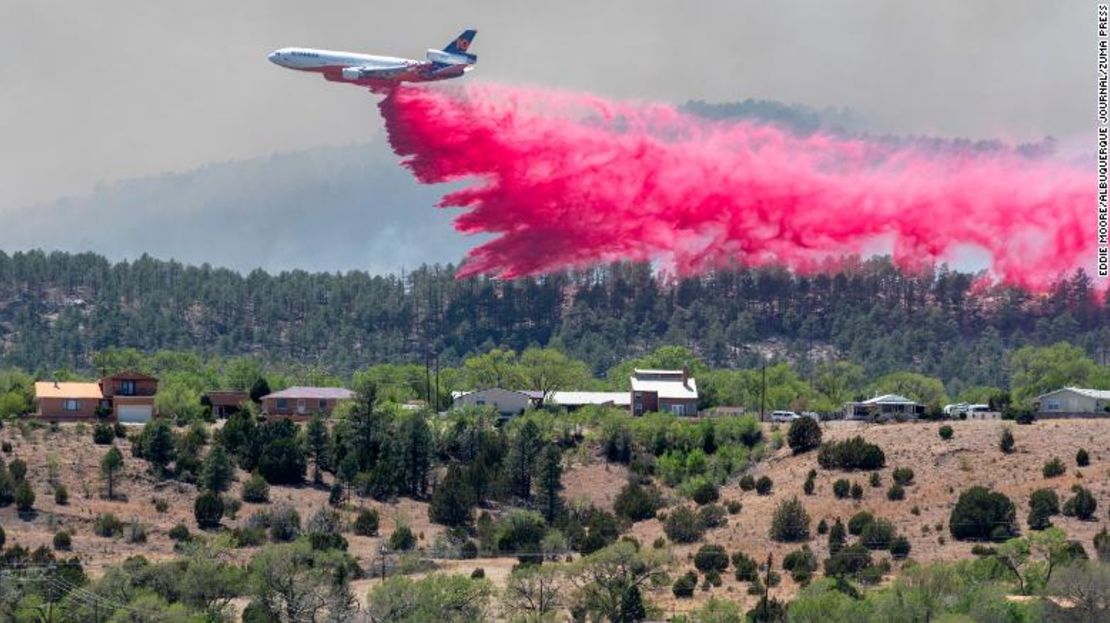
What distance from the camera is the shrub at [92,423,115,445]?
132 meters

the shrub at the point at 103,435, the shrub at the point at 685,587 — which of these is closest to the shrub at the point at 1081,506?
the shrub at the point at 685,587

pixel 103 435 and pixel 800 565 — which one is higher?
pixel 103 435

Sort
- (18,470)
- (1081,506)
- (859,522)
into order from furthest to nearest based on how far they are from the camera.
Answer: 1. (18,470)
2. (859,522)
3. (1081,506)

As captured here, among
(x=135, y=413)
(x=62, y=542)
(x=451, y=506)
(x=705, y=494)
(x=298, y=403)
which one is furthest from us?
(x=298, y=403)

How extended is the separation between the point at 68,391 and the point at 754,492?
168 feet

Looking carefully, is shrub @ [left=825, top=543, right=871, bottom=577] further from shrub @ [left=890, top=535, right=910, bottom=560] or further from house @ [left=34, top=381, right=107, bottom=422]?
house @ [left=34, top=381, right=107, bottom=422]

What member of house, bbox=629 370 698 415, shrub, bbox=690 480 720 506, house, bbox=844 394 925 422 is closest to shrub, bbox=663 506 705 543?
shrub, bbox=690 480 720 506

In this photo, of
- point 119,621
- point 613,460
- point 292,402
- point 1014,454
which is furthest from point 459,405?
point 119,621

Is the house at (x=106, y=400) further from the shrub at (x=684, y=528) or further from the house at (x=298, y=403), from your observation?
the shrub at (x=684, y=528)

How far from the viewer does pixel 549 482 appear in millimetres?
129625

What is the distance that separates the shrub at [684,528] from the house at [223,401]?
4901cm

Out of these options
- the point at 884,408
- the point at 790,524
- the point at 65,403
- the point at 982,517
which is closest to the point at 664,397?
the point at 884,408

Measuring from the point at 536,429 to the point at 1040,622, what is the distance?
49395 millimetres

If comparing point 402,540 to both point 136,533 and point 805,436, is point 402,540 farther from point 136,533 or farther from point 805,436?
point 805,436
